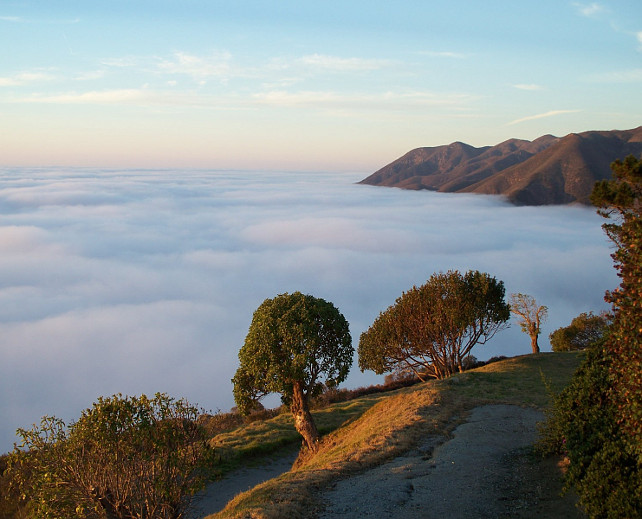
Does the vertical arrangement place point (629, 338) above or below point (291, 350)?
above

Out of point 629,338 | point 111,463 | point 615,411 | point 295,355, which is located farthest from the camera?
point 295,355

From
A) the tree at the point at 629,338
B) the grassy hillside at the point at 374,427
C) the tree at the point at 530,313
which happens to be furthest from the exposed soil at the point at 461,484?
the tree at the point at 530,313

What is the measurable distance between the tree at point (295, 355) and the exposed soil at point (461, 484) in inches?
267

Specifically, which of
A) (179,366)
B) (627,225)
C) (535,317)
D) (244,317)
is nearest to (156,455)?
(627,225)

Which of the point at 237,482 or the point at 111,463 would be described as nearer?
the point at 111,463

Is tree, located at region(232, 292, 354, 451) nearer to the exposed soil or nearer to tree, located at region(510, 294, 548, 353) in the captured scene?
the exposed soil

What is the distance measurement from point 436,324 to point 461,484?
74.7 feet

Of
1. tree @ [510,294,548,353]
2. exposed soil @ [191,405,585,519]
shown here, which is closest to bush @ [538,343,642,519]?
exposed soil @ [191,405,585,519]

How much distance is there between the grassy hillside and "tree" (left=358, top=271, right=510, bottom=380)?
332cm

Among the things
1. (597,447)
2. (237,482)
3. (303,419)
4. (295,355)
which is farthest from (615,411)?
(237,482)

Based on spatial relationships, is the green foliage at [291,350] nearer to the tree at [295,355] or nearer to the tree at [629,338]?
the tree at [295,355]

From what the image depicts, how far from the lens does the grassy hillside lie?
13.7 m

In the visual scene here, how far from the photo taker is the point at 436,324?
35844 millimetres

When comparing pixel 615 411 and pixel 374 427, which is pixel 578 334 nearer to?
pixel 374 427
